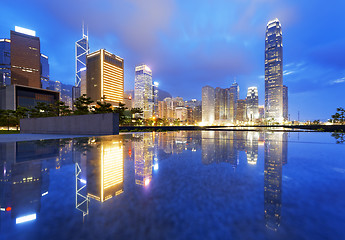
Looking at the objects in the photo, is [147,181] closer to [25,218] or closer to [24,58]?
[25,218]

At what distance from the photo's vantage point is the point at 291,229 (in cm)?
248

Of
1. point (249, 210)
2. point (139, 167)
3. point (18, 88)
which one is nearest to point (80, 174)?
point (139, 167)

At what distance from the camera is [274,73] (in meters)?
178

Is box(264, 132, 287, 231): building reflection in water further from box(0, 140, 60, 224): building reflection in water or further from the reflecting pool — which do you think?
box(0, 140, 60, 224): building reflection in water

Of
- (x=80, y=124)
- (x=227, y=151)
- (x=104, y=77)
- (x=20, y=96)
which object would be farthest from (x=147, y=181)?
(x=104, y=77)

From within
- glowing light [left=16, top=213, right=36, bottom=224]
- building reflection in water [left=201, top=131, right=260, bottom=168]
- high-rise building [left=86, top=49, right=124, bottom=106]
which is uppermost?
high-rise building [left=86, top=49, right=124, bottom=106]

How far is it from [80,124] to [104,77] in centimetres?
15207

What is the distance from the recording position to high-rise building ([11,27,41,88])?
130 meters

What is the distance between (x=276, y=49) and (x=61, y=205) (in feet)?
790

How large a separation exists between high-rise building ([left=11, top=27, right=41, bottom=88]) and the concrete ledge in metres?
145

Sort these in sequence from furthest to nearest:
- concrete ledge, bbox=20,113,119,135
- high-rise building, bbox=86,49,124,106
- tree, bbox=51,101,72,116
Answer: high-rise building, bbox=86,49,124,106, tree, bbox=51,101,72,116, concrete ledge, bbox=20,113,119,135

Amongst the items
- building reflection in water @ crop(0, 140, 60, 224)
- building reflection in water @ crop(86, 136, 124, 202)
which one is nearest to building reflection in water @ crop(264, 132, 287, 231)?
building reflection in water @ crop(86, 136, 124, 202)

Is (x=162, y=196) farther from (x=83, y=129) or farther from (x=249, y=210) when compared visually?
(x=83, y=129)

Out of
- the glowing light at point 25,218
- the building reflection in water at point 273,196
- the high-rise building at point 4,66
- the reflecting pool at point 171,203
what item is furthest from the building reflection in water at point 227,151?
the high-rise building at point 4,66
